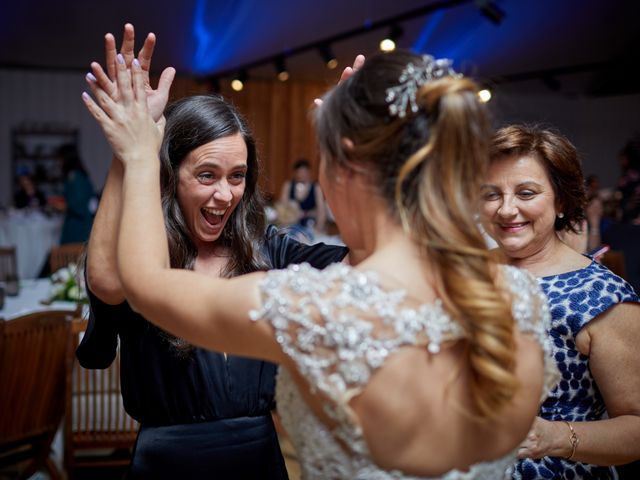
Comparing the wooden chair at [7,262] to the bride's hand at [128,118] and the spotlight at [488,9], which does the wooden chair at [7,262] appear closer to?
the bride's hand at [128,118]

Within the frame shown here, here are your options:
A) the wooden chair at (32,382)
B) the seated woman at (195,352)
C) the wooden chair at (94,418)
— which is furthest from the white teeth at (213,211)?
the wooden chair at (94,418)

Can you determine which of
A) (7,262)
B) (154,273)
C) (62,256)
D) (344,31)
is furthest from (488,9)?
(154,273)

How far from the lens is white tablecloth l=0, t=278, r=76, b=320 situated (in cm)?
405

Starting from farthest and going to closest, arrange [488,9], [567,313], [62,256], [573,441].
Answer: [488,9] < [62,256] < [567,313] < [573,441]

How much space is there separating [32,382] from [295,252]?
1790mm

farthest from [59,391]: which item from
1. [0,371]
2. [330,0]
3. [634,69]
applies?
[634,69]

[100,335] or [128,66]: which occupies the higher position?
[128,66]

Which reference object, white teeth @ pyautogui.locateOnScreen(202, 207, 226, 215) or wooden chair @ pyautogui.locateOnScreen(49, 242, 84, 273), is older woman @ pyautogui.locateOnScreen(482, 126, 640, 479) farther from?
wooden chair @ pyautogui.locateOnScreen(49, 242, 84, 273)

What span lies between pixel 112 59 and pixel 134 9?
9.25 m

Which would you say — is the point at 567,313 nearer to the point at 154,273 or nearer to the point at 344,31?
the point at 154,273

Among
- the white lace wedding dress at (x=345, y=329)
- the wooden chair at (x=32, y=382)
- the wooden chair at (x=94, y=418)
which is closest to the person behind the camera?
the white lace wedding dress at (x=345, y=329)

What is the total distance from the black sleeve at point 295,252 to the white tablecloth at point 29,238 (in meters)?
7.28

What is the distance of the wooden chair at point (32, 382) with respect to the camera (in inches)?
120

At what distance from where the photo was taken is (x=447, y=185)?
1.11 m
